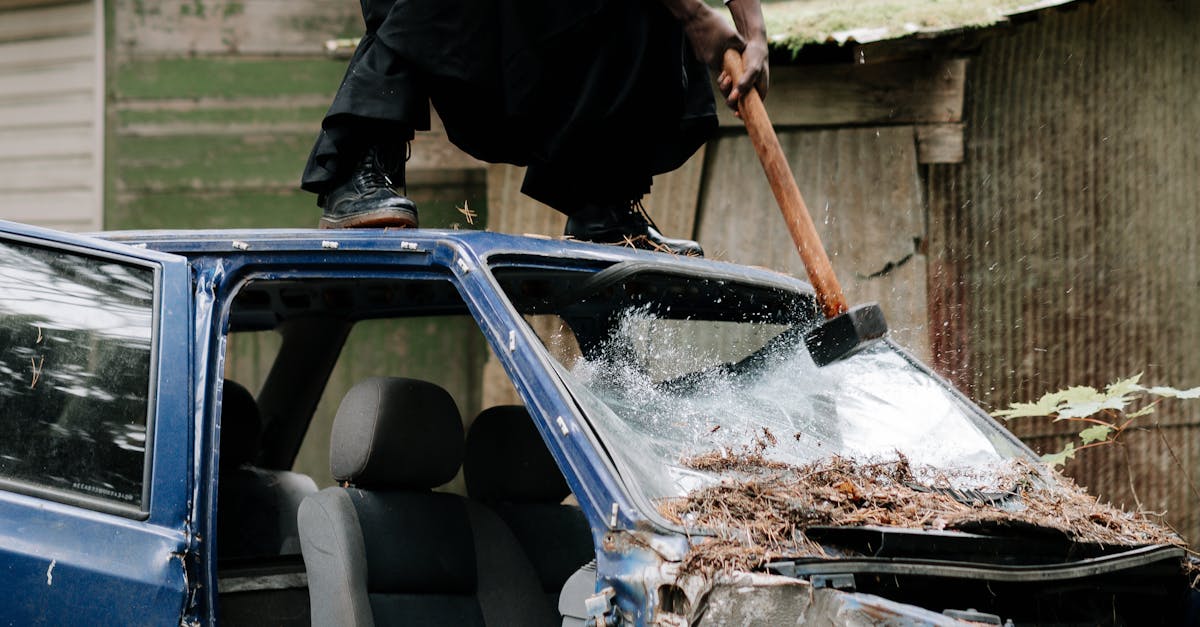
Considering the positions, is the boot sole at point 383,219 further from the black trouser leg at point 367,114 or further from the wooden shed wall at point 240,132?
the wooden shed wall at point 240,132

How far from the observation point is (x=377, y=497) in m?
3.44

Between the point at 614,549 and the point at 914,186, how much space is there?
15.3 feet

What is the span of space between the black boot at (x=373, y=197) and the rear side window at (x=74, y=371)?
2.04 ft

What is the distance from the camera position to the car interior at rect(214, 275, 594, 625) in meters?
3.31

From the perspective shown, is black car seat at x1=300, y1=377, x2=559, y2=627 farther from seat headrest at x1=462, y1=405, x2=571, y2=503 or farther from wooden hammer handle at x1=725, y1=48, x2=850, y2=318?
wooden hammer handle at x1=725, y1=48, x2=850, y2=318

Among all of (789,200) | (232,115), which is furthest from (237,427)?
(232,115)

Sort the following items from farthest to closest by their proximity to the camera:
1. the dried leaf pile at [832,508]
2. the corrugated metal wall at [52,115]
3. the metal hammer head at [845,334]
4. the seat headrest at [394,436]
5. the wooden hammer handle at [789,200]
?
the corrugated metal wall at [52,115], the wooden hammer handle at [789,200], the seat headrest at [394,436], the metal hammer head at [845,334], the dried leaf pile at [832,508]

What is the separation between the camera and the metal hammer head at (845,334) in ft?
10.5

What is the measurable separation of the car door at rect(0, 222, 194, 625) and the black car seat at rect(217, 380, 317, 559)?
1.16 m

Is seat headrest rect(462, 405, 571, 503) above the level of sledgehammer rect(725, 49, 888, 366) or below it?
below

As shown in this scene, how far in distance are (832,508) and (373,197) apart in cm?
163

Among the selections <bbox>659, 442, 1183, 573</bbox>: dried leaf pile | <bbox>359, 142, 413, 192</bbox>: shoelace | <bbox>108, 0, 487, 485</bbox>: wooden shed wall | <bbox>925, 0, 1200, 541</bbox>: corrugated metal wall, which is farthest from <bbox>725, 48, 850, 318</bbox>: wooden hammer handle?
<bbox>108, 0, 487, 485</bbox>: wooden shed wall

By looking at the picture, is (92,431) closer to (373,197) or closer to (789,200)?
(373,197)

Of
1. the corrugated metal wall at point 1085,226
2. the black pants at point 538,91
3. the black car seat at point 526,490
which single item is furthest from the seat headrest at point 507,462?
the corrugated metal wall at point 1085,226
